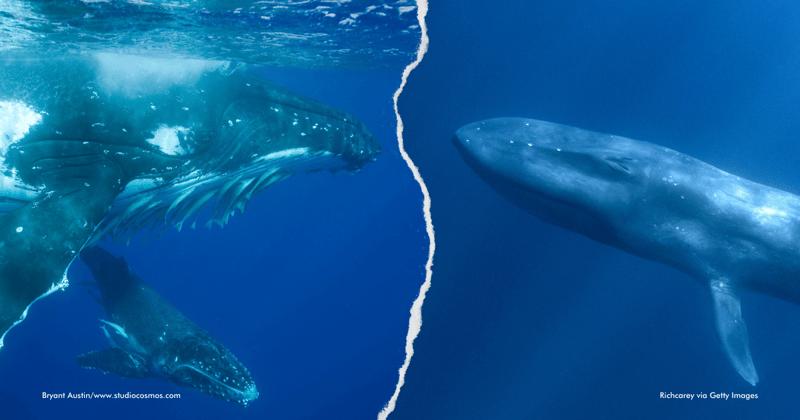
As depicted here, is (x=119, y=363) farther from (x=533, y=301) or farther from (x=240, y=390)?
(x=533, y=301)

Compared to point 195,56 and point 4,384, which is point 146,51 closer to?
point 195,56

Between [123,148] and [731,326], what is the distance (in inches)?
319

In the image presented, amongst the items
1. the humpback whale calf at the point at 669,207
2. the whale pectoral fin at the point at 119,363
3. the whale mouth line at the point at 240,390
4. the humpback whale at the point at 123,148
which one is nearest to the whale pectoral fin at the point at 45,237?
the humpback whale at the point at 123,148

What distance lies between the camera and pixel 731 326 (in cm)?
566

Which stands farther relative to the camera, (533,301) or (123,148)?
(533,301)

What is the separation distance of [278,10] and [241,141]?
6560 mm

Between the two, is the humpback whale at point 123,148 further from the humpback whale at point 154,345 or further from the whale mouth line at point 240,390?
the whale mouth line at point 240,390

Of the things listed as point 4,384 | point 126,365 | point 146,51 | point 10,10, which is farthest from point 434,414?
point 4,384

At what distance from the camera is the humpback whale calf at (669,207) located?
5598mm

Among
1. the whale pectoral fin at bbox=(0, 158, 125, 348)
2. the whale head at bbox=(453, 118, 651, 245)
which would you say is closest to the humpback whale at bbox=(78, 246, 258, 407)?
the whale pectoral fin at bbox=(0, 158, 125, 348)

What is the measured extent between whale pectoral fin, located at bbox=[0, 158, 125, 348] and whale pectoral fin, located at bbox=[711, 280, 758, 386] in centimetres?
769

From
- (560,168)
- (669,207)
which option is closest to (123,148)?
(560,168)

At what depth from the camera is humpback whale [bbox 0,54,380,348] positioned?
8.70 feet

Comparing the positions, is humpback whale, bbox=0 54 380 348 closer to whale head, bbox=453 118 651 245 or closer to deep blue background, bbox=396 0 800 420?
whale head, bbox=453 118 651 245
